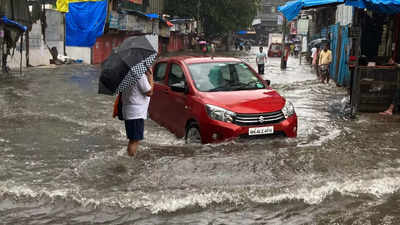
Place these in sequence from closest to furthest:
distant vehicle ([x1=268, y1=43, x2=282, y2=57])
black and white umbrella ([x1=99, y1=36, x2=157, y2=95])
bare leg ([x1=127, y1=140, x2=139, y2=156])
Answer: black and white umbrella ([x1=99, y1=36, x2=157, y2=95]) → bare leg ([x1=127, y1=140, x2=139, y2=156]) → distant vehicle ([x1=268, y1=43, x2=282, y2=57])

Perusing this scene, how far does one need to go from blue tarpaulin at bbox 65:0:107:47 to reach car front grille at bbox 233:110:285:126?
22729 mm

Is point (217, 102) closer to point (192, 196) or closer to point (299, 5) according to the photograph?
point (192, 196)

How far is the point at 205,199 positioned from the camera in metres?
5.29

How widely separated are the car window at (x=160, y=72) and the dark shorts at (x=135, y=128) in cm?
264

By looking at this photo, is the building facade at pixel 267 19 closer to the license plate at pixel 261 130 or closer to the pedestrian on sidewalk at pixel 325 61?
the pedestrian on sidewalk at pixel 325 61

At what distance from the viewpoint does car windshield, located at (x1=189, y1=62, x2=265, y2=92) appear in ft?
26.2

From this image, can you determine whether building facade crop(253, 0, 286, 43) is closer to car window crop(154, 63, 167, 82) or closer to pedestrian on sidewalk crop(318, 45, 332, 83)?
pedestrian on sidewalk crop(318, 45, 332, 83)

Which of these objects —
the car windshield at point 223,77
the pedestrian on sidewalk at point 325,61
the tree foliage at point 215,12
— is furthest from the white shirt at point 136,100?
the tree foliage at point 215,12

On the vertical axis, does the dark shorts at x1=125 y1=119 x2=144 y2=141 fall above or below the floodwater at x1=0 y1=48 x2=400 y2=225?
above

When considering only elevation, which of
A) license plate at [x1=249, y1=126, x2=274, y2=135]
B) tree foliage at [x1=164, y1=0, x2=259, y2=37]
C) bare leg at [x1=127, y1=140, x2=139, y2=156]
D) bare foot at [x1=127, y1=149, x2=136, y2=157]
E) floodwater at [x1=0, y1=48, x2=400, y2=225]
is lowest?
floodwater at [x1=0, y1=48, x2=400, y2=225]

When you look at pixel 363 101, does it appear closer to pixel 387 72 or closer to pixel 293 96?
pixel 387 72

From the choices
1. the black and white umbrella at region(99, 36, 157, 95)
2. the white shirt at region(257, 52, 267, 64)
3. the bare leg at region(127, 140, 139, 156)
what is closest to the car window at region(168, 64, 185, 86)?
the bare leg at region(127, 140, 139, 156)

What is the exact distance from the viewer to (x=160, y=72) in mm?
9438

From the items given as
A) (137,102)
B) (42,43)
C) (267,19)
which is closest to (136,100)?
(137,102)
